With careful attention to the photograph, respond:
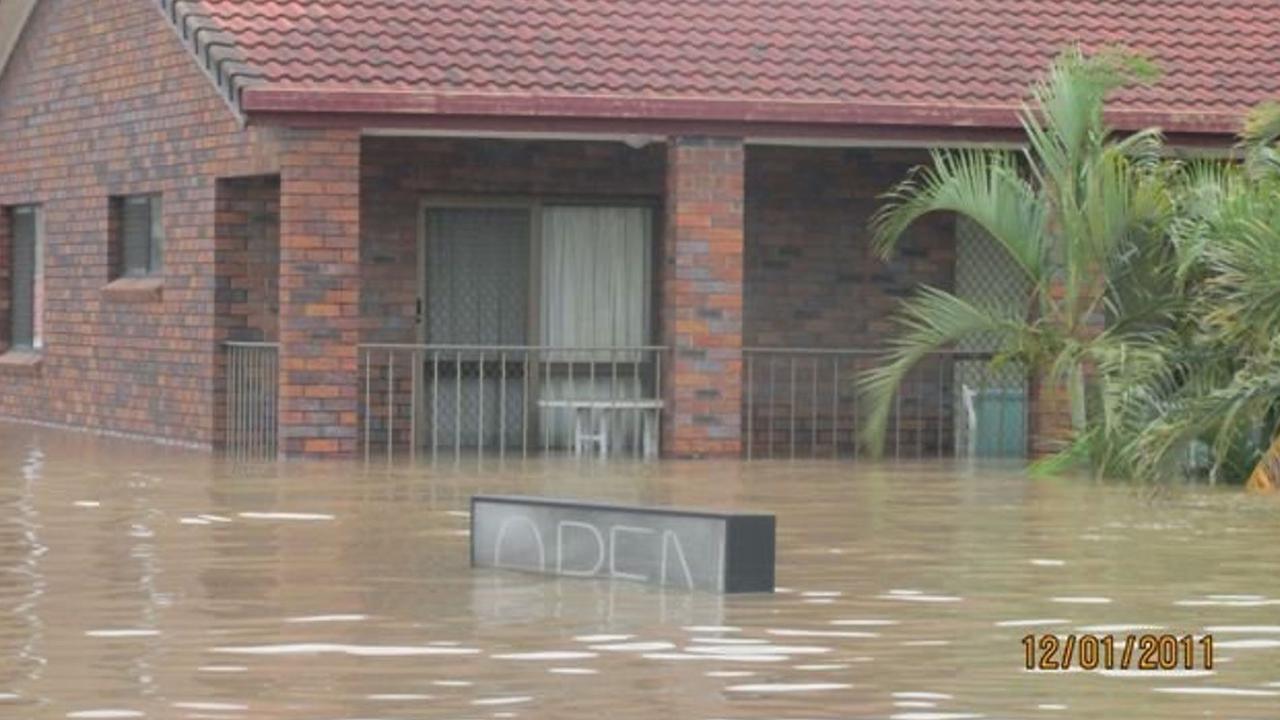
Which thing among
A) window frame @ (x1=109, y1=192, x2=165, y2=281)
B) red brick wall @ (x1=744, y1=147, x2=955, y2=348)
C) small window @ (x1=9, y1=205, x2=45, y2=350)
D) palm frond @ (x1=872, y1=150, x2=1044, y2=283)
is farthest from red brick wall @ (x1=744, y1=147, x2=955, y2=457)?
small window @ (x1=9, y1=205, x2=45, y2=350)

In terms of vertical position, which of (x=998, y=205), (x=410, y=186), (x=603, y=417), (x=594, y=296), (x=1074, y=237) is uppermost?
(x=410, y=186)

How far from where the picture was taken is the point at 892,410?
29766 mm

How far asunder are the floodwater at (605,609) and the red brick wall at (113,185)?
5.84m

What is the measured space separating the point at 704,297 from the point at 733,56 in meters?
2.06

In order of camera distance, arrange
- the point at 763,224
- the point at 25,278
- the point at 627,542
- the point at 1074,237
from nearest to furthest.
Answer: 1. the point at 627,542
2. the point at 1074,237
3. the point at 763,224
4. the point at 25,278

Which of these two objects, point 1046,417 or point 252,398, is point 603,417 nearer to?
point 252,398

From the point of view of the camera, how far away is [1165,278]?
2567 cm

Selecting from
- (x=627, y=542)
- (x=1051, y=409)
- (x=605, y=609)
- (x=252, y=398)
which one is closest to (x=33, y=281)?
(x=252, y=398)

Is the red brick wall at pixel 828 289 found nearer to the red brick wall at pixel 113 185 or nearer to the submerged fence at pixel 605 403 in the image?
the submerged fence at pixel 605 403

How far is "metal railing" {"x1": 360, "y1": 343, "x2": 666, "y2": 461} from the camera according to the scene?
2814cm
